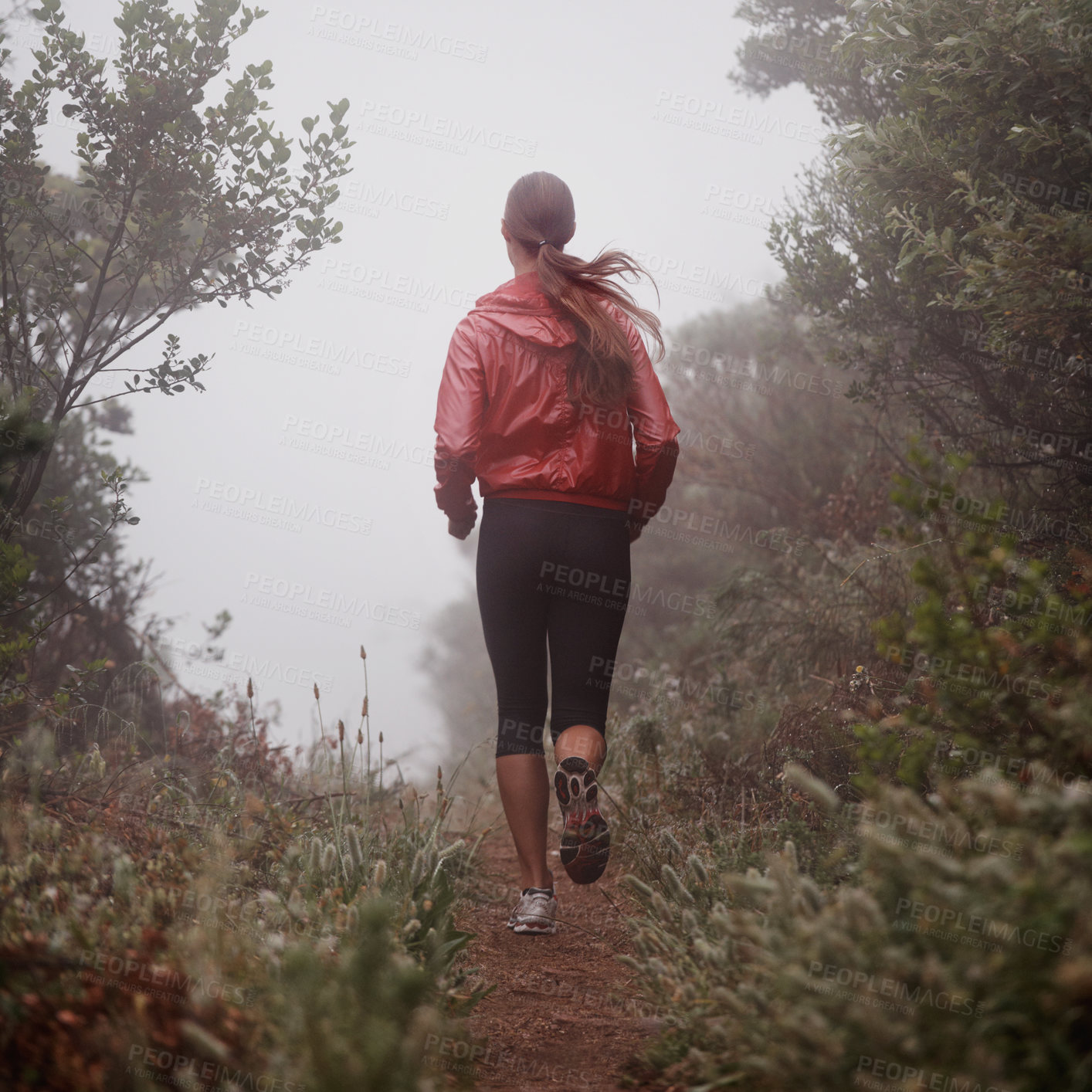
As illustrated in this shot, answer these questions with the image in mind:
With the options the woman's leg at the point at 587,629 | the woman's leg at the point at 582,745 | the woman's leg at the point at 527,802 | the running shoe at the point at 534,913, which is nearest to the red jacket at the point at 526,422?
the woman's leg at the point at 587,629

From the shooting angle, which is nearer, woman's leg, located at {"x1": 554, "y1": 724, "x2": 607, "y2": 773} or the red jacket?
woman's leg, located at {"x1": 554, "y1": 724, "x2": 607, "y2": 773}

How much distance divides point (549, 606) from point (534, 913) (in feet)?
3.36

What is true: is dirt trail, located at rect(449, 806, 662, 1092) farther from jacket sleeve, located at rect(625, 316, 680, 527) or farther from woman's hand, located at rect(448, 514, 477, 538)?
jacket sleeve, located at rect(625, 316, 680, 527)

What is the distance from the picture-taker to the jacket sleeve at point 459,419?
2805mm

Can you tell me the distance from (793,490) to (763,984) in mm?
5752

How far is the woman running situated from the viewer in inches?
110

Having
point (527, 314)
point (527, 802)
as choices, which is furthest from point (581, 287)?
point (527, 802)

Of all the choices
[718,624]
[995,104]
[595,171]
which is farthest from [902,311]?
[595,171]

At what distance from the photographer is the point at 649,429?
3.00 metres

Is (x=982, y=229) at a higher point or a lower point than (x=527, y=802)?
higher

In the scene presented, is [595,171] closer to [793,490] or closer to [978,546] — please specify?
[793,490]

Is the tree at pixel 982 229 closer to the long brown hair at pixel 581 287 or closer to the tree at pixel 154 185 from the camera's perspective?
the long brown hair at pixel 581 287

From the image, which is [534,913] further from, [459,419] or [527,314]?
[527,314]

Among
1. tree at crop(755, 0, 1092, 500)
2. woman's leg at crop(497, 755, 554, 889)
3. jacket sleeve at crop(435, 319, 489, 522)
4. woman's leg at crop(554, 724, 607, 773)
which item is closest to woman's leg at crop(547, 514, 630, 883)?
woman's leg at crop(554, 724, 607, 773)
